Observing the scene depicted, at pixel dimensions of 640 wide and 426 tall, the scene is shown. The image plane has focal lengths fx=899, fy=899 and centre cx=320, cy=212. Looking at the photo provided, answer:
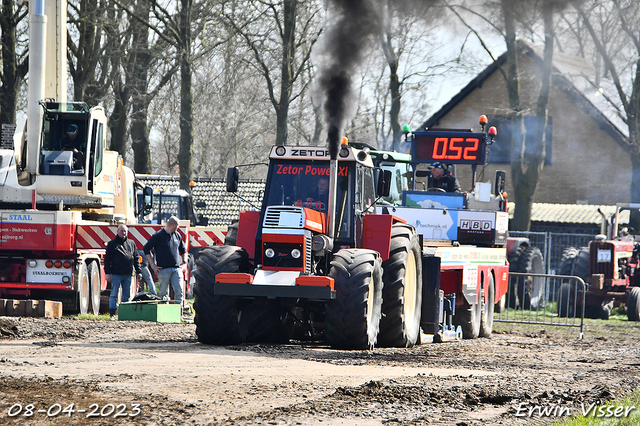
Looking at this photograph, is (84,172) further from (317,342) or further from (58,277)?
(317,342)

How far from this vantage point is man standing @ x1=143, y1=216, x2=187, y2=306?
53.5 ft

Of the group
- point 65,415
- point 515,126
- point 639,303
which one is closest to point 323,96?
point 65,415

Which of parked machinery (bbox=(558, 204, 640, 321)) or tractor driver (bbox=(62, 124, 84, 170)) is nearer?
tractor driver (bbox=(62, 124, 84, 170))

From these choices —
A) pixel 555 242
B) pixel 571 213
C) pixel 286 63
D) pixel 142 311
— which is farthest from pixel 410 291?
pixel 571 213

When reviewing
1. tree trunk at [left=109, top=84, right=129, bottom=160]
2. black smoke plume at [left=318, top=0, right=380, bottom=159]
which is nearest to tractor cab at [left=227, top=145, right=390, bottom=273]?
black smoke plume at [left=318, top=0, right=380, bottom=159]

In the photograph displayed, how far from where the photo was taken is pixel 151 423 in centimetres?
644

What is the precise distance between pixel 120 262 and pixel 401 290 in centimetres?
659

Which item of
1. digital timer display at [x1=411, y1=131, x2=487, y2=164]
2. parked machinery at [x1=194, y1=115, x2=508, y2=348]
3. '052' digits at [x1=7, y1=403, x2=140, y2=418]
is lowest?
'052' digits at [x1=7, y1=403, x2=140, y2=418]

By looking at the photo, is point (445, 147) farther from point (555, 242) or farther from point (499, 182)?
point (555, 242)

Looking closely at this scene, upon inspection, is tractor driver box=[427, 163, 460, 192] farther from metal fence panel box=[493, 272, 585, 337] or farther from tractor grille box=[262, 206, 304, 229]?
tractor grille box=[262, 206, 304, 229]

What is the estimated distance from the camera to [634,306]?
69.8 ft

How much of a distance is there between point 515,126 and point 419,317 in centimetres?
1690

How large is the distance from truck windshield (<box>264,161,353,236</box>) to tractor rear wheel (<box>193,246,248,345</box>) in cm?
107

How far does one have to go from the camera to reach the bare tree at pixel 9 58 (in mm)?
28750
